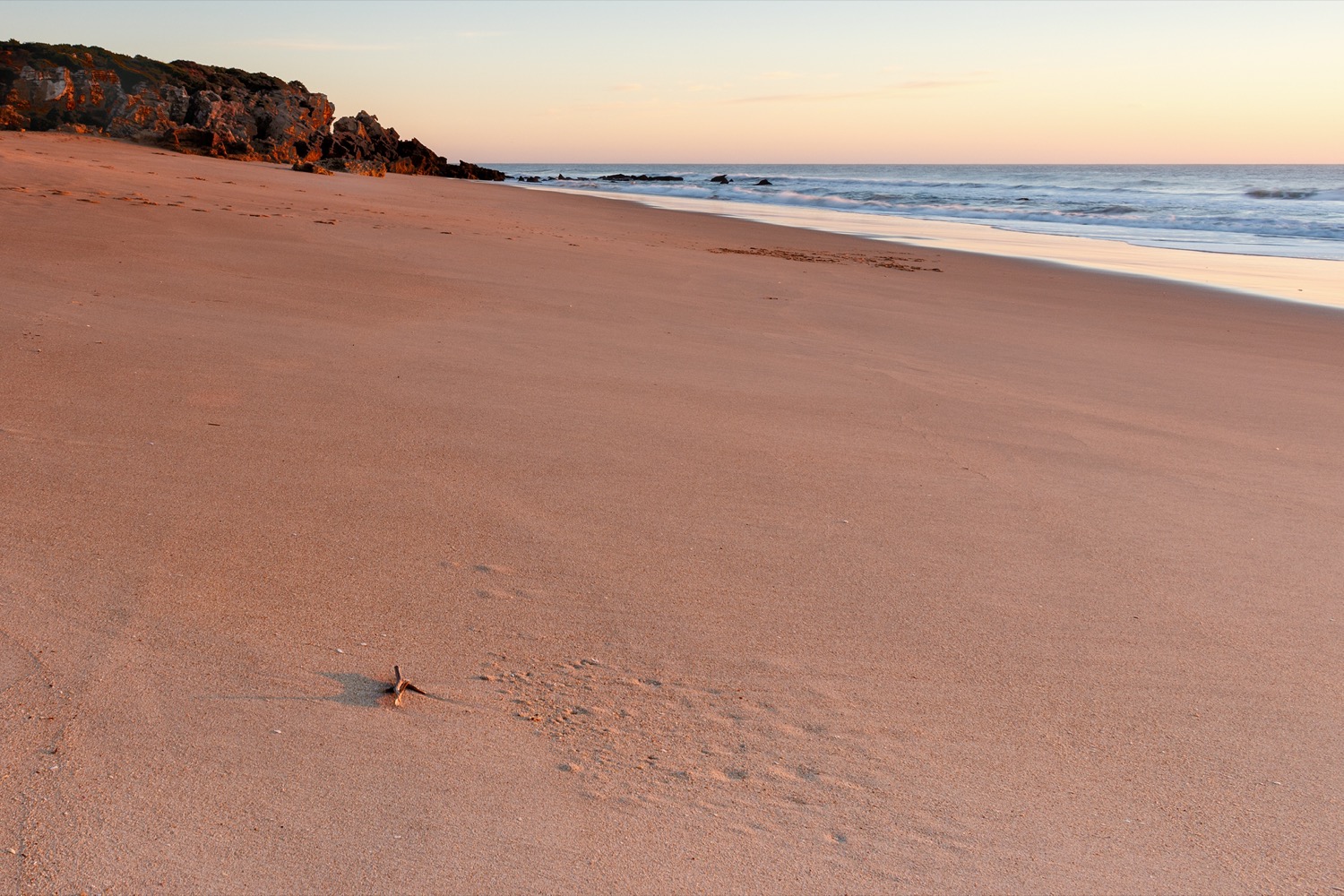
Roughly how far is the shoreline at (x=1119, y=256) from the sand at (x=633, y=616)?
6.78 meters

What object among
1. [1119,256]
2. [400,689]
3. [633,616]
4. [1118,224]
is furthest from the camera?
[1118,224]

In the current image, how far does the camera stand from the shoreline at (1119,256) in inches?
444

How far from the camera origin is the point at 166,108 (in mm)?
24719

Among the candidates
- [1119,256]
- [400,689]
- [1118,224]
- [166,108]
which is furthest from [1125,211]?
[400,689]

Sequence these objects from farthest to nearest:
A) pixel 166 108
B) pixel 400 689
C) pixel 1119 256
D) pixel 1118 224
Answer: pixel 166 108
pixel 1118 224
pixel 1119 256
pixel 400 689

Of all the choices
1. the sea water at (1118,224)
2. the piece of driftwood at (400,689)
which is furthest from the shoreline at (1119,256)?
the piece of driftwood at (400,689)

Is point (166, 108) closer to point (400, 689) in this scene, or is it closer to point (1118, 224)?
point (1118, 224)

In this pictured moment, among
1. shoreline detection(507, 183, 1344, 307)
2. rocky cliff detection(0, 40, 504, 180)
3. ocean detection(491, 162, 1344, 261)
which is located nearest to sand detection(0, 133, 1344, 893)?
shoreline detection(507, 183, 1344, 307)

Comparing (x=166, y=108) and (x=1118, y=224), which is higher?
(x=166, y=108)

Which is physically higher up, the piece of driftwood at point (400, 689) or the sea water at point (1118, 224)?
the sea water at point (1118, 224)

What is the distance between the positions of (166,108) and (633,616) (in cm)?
2659

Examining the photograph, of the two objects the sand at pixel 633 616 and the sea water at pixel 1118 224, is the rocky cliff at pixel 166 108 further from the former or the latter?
the sand at pixel 633 616

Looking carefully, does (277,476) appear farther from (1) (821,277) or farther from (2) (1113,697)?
(1) (821,277)

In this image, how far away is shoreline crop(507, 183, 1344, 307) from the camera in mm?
11289
